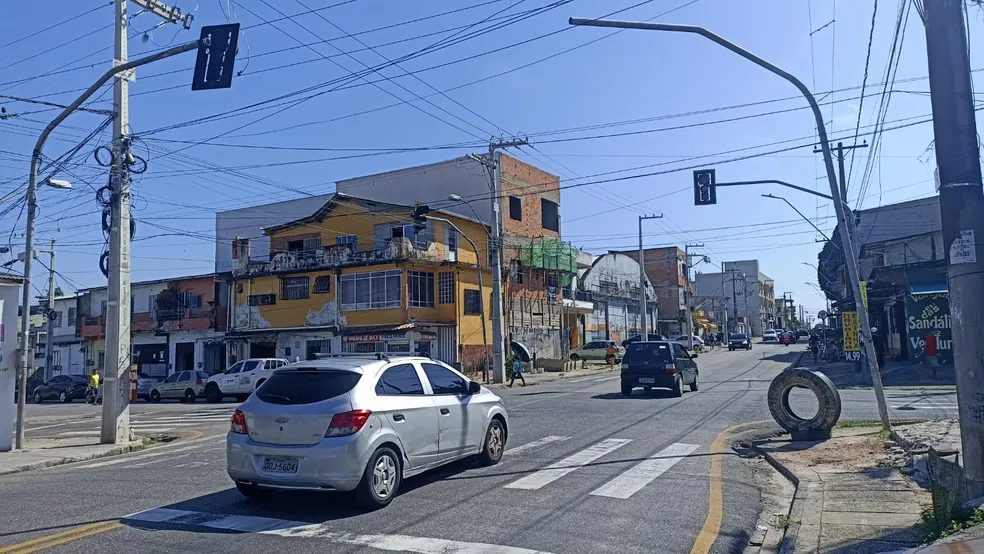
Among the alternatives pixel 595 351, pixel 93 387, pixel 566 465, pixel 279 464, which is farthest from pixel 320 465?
pixel 595 351

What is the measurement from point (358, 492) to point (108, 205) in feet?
39.1

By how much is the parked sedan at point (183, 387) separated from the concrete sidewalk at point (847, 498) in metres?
28.3

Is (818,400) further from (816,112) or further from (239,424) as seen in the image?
(239,424)

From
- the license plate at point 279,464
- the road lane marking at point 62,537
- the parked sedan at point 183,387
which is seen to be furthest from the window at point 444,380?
the parked sedan at point 183,387

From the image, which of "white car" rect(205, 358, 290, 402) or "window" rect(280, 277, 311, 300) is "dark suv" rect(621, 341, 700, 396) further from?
"window" rect(280, 277, 311, 300)

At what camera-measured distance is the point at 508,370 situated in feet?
127

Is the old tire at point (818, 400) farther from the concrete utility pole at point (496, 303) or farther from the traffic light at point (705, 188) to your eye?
the concrete utility pole at point (496, 303)

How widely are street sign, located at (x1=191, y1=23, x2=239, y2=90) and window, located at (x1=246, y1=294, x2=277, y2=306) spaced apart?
114ft

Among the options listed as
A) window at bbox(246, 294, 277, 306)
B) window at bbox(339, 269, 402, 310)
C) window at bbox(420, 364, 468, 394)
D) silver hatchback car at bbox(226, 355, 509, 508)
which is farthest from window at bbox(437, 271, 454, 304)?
silver hatchback car at bbox(226, 355, 509, 508)

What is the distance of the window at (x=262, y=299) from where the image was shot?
45125 mm

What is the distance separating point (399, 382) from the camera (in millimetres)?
8641

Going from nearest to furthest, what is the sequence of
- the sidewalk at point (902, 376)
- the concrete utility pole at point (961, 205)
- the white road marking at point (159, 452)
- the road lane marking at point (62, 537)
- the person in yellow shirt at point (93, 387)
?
the concrete utility pole at point (961, 205) → the road lane marking at point (62, 537) → the white road marking at point (159, 452) → the sidewalk at point (902, 376) → the person in yellow shirt at point (93, 387)

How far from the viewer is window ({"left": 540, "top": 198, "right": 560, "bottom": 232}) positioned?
176ft

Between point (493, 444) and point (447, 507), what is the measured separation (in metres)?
2.58
